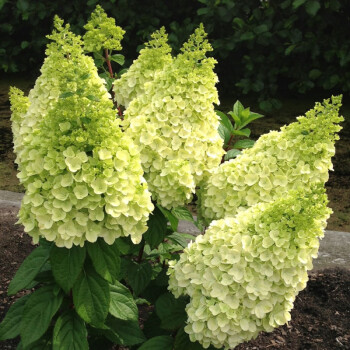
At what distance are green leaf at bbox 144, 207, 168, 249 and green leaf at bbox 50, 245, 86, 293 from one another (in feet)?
1.26

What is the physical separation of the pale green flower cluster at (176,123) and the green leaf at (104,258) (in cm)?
30

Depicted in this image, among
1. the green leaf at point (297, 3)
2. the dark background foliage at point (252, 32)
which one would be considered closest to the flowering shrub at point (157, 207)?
the green leaf at point (297, 3)

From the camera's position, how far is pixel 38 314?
169cm

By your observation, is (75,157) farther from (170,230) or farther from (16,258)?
(16,258)

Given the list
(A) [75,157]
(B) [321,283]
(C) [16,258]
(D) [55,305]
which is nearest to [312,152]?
(A) [75,157]

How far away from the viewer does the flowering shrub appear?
1.48m

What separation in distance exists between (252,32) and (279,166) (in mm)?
3933

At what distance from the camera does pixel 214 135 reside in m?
2.01

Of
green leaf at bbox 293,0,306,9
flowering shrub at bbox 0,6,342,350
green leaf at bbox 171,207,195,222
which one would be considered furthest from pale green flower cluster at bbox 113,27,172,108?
green leaf at bbox 293,0,306,9

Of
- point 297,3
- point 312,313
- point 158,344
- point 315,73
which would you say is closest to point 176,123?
point 158,344

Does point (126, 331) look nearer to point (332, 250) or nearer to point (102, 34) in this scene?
point (102, 34)

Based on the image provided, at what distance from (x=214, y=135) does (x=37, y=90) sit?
0.65 metres

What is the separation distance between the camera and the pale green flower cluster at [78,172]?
57.4 inches

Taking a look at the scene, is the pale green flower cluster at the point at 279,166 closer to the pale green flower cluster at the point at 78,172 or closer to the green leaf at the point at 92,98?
the pale green flower cluster at the point at 78,172
